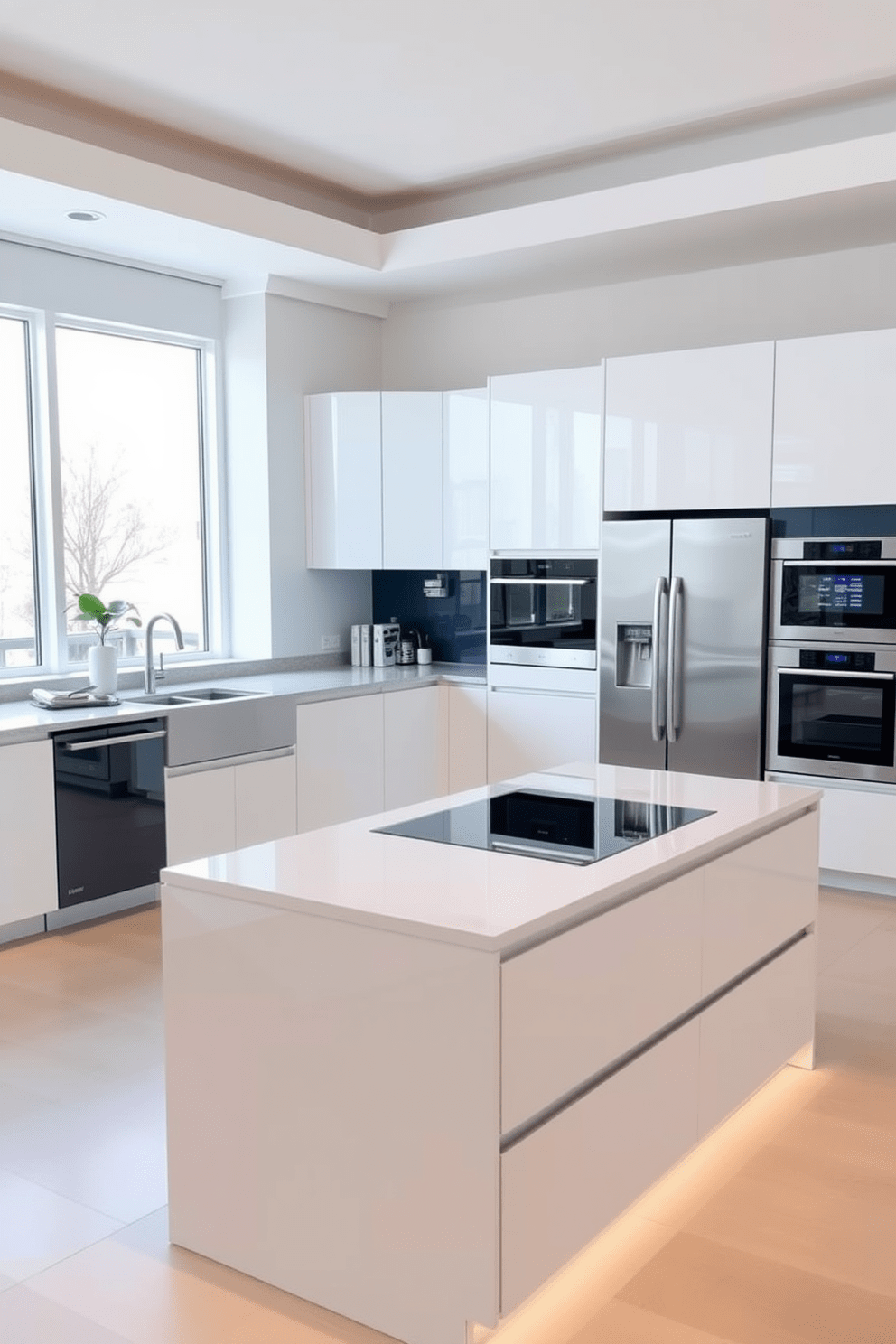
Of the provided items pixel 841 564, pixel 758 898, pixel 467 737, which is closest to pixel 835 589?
pixel 841 564

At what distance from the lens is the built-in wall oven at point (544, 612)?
5.59 m

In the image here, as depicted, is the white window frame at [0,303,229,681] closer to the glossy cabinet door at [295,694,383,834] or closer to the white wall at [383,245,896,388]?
the glossy cabinet door at [295,694,383,834]

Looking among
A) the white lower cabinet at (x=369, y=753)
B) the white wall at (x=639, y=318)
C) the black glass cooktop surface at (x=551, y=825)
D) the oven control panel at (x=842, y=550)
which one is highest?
the white wall at (x=639, y=318)

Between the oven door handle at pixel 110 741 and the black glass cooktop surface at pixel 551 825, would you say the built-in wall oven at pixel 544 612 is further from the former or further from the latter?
the black glass cooktop surface at pixel 551 825

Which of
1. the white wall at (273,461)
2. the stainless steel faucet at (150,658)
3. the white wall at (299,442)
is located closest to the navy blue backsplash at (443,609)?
the white wall at (299,442)

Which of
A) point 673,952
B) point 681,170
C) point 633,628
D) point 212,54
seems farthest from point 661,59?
point 673,952

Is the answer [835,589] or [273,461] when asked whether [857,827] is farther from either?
[273,461]

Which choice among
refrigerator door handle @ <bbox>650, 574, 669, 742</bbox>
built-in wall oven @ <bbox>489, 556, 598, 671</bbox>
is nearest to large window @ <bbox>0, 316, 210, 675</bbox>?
built-in wall oven @ <bbox>489, 556, 598, 671</bbox>

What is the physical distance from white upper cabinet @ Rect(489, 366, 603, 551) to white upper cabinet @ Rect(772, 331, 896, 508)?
85 cm

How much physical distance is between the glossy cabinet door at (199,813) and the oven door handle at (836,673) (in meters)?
2.35

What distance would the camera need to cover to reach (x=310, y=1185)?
229 centimetres

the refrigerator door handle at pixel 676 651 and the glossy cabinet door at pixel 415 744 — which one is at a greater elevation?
the refrigerator door handle at pixel 676 651

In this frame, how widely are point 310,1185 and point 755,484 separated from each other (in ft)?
11.8

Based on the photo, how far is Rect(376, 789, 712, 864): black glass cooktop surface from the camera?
2623 millimetres
